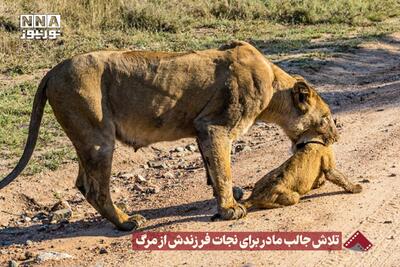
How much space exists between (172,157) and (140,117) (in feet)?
9.15

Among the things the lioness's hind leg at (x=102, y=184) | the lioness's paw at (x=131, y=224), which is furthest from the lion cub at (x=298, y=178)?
the lioness's hind leg at (x=102, y=184)

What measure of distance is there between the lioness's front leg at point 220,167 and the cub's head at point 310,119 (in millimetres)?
911

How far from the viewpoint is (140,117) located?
22.3 ft

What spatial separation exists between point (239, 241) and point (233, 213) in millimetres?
493

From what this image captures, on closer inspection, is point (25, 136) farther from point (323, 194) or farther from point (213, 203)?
point (323, 194)

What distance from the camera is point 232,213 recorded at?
6.71 m

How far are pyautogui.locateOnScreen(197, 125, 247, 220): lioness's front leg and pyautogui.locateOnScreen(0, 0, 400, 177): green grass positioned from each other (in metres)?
3.78

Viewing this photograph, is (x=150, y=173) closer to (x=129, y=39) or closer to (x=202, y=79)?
(x=202, y=79)

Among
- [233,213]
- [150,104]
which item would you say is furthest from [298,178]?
[150,104]

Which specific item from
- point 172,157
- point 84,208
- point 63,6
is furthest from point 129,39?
point 84,208

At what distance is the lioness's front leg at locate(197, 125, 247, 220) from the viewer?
673cm

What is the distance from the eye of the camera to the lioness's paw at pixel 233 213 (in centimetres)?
671

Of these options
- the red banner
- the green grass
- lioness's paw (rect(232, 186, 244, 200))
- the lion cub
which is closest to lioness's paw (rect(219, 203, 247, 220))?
the lion cub

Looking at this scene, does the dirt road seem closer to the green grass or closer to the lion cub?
the lion cub
